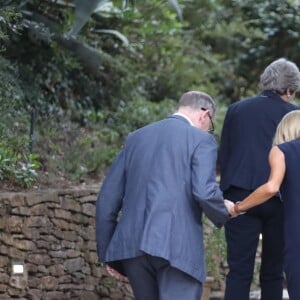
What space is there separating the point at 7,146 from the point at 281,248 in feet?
8.63

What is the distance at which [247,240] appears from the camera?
17.8ft

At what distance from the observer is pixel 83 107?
30.7 ft

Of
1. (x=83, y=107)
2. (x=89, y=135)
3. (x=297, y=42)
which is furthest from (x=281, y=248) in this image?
(x=297, y=42)

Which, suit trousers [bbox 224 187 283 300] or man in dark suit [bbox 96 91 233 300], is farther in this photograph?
suit trousers [bbox 224 187 283 300]

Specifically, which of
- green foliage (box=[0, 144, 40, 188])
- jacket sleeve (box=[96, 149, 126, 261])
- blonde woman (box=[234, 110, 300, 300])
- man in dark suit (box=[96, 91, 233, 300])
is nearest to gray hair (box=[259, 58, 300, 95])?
blonde woman (box=[234, 110, 300, 300])

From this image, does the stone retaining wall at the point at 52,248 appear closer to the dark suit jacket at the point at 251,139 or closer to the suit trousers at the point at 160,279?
the dark suit jacket at the point at 251,139

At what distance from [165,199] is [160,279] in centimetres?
41

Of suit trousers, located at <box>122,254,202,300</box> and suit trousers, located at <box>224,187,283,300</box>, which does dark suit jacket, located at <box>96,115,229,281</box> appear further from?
suit trousers, located at <box>224,187,283,300</box>

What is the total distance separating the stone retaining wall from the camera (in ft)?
20.0

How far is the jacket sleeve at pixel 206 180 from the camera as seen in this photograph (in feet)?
14.1

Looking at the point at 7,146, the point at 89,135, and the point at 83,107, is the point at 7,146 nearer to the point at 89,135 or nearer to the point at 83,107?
the point at 89,135

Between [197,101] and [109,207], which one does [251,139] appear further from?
[109,207]

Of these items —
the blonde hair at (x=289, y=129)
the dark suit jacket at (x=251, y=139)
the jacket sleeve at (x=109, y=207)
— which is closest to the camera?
the jacket sleeve at (x=109, y=207)

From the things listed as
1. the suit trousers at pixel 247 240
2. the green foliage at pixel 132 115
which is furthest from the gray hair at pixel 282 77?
the green foliage at pixel 132 115
